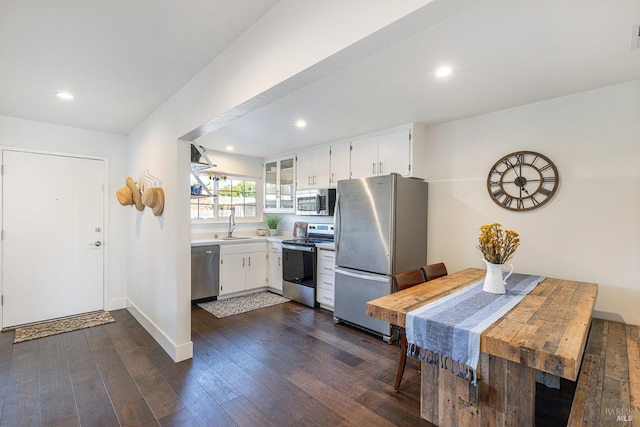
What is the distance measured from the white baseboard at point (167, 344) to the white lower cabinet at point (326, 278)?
1.85 m

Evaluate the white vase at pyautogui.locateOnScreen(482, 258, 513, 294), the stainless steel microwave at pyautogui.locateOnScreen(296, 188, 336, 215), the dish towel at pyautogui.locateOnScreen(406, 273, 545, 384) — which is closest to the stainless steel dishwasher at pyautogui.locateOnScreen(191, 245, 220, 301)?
the stainless steel microwave at pyautogui.locateOnScreen(296, 188, 336, 215)

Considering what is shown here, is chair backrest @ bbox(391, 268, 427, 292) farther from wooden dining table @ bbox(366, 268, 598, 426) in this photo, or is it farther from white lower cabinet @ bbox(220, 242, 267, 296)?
white lower cabinet @ bbox(220, 242, 267, 296)

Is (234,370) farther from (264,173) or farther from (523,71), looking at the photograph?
(264,173)

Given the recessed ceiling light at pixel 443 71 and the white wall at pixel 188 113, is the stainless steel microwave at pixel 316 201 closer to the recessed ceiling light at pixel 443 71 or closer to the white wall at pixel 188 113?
the white wall at pixel 188 113

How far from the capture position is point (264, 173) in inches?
223

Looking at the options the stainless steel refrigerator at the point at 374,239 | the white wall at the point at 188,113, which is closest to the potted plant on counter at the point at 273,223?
the stainless steel refrigerator at the point at 374,239

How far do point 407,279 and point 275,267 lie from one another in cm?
289

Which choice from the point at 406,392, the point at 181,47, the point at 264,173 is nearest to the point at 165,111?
the point at 181,47

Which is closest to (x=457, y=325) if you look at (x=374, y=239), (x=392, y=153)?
(x=374, y=239)

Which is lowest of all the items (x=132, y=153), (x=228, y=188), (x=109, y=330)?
(x=109, y=330)

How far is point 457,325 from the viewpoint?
148 centimetres

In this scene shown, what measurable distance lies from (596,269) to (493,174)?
46.0 inches

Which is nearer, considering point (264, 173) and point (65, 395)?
point (65, 395)

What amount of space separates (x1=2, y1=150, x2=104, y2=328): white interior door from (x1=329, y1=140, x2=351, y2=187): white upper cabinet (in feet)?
10.2
